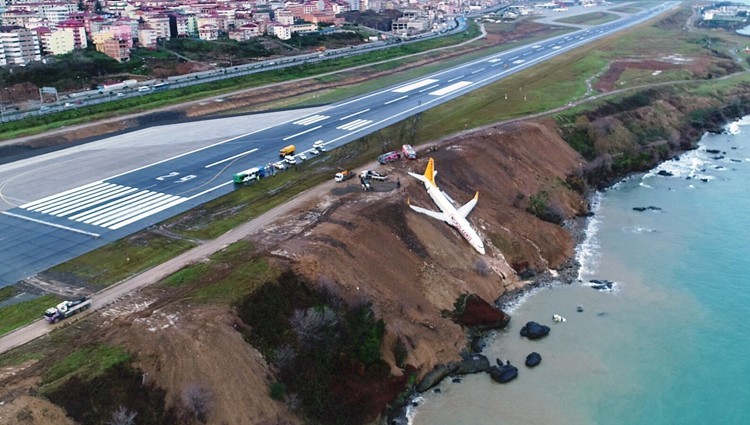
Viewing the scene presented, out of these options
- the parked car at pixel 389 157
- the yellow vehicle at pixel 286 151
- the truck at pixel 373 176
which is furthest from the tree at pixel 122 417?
the yellow vehicle at pixel 286 151

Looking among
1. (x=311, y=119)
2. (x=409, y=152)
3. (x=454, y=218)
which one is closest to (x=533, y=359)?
(x=454, y=218)

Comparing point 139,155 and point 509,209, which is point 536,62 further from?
point 139,155

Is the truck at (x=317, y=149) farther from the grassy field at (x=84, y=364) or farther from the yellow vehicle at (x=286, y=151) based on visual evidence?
the grassy field at (x=84, y=364)

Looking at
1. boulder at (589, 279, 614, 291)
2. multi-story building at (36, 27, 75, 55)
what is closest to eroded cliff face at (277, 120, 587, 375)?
boulder at (589, 279, 614, 291)

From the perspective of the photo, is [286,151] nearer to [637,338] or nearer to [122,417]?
[637,338]

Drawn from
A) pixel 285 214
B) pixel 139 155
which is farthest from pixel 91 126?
pixel 285 214

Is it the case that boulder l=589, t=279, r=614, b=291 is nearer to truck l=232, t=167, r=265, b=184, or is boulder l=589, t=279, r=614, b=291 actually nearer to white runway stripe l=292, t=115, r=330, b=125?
truck l=232, t=167, r=265, b=184
